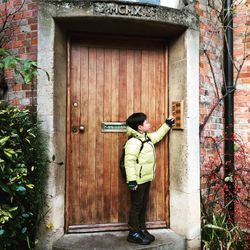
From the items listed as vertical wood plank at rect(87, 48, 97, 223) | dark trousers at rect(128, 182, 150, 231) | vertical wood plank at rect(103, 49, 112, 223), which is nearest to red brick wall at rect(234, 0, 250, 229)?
dark trousers at rect(128, 182, 150, 231)

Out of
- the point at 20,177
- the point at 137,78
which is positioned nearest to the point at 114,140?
the point at 137,78

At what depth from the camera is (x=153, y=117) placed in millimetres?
3906

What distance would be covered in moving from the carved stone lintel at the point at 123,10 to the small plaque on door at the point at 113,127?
53.6 inches

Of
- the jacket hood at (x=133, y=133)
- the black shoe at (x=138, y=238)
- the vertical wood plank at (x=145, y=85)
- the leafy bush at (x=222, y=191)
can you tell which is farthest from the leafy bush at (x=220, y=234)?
the vertical wood plank at (x=145, y=85)

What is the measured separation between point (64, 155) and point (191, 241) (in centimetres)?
193

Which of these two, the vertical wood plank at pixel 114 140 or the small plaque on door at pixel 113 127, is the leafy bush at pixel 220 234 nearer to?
the vertical wood plank at pixel 114 140

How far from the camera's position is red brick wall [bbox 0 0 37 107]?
3.46 meters

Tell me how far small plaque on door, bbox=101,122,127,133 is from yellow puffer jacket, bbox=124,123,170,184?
Result: 259 mm

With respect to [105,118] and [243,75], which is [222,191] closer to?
A: [243,75]

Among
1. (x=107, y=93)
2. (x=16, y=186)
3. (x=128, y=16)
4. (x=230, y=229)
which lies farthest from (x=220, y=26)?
(x=16, y=186)

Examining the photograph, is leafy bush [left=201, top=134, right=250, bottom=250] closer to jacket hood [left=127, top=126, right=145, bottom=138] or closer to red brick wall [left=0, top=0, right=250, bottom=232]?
red brick wall [left=0, top=0, right=250, bottom=232]

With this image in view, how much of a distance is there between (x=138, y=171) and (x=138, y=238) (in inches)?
31.1

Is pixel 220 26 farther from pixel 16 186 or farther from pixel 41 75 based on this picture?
pixel 16 186

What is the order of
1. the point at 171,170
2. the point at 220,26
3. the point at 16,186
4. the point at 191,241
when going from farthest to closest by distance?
1. the point at 220,26
2. the point at 171,170
3. the point at 191,241
4. the point at 16,186
